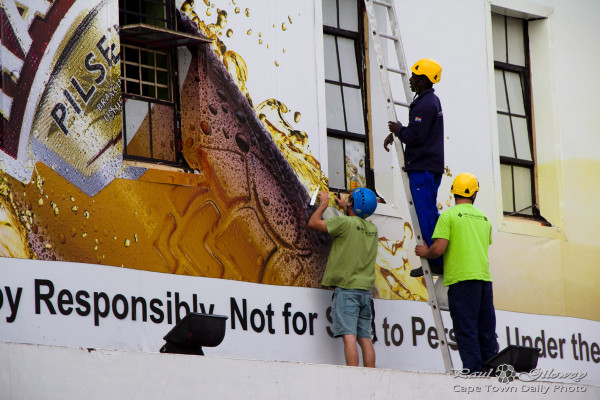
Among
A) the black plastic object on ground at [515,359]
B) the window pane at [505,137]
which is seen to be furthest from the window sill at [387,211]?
the black plastic object on ground at [515,359]

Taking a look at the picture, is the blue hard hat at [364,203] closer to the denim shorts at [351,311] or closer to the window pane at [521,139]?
the denim shorts at [351,311]

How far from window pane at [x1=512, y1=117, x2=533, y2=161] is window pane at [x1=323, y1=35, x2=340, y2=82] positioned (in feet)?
7.49

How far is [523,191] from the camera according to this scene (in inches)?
508

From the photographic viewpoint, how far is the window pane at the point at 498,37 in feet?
42.4

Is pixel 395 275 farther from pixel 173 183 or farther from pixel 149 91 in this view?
pixel 149 91

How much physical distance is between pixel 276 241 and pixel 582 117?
13.3 feet

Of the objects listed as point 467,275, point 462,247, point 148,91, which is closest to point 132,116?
point 148,91

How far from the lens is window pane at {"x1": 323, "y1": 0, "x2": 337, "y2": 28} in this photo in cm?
1162

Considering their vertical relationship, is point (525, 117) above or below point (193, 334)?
above

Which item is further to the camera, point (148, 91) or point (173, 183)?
point (148, 91)

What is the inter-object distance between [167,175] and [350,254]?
1676 millimetres

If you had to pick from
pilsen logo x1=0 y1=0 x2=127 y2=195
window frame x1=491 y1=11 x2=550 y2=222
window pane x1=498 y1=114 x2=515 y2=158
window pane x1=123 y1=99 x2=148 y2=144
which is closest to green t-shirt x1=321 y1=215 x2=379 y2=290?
window pane x1=123 y1=99 x2=148 y2=144

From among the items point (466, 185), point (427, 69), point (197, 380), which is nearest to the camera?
point (197, 380)

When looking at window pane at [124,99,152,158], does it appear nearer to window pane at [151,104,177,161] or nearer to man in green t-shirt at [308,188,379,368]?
window pane at [151,104,177,161]
